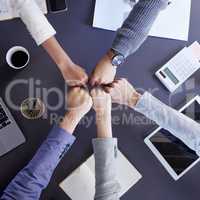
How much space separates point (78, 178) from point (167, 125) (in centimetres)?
31

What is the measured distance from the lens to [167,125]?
1.05 m

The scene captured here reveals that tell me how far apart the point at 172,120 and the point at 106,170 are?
246mm

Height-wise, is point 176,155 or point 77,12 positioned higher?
point 77,12

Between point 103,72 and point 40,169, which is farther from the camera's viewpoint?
point 103,72

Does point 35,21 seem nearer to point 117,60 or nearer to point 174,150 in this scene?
point 117,60

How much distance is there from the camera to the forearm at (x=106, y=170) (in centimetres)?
98

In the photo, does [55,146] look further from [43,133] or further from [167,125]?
[167,125]

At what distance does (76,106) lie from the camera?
1.05 metres

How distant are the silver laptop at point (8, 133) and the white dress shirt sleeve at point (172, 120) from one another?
0.37 metres

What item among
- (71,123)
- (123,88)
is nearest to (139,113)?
(123,88)

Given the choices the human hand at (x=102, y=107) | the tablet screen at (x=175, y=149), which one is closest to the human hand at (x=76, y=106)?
the human hand at (x=102, y=107)

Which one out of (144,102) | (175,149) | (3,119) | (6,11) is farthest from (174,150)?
(6,11)

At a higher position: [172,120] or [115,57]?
[115,57]

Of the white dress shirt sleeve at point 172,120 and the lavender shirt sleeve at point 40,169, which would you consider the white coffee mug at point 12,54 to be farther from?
the white dress shirt sleeve at point 172,120
